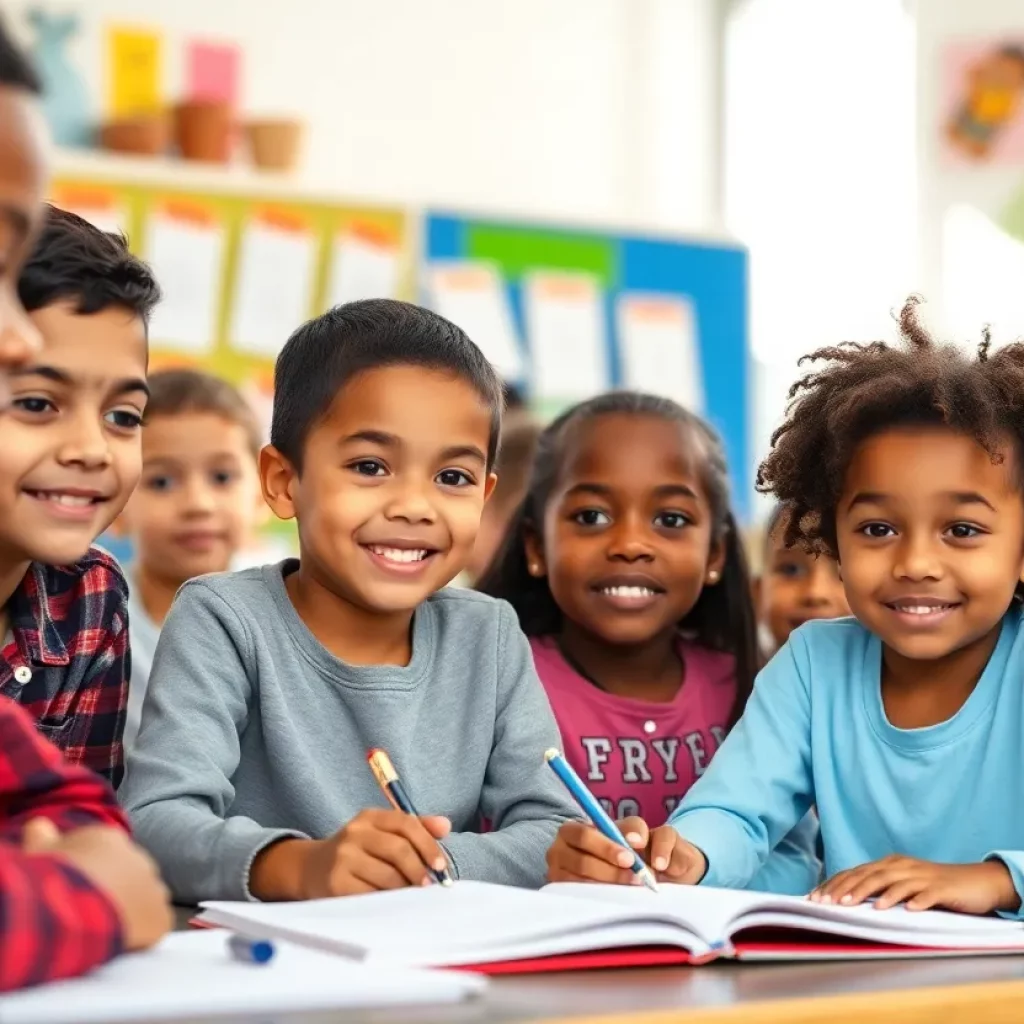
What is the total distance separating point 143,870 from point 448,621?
2.57ft

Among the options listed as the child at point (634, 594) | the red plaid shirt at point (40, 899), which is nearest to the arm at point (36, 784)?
the red plaid shirt at point (40, 899)

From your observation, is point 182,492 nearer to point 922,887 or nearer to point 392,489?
point 392,489

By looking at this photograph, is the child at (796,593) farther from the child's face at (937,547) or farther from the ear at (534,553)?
the child's face at (937,547)

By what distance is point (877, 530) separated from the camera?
1561 millimetres

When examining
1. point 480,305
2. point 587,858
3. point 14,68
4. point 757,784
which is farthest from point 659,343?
point 14,68

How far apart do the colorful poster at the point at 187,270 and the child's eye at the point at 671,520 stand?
278 cm

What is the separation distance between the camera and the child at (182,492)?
273 centimetres

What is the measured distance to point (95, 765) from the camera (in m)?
1.53

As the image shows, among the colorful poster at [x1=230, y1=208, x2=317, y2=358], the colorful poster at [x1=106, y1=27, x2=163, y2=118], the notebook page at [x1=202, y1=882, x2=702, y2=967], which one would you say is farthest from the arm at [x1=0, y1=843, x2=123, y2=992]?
the colorful poster at [x1=106, y1=27, x2=163, y2=118]

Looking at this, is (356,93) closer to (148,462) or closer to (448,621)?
(148,462)

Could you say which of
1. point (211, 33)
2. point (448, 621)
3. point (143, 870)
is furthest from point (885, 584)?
point (211, 33)

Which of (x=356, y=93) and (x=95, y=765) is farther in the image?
(x=356, y=93)

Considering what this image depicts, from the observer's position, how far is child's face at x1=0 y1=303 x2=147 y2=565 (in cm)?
135

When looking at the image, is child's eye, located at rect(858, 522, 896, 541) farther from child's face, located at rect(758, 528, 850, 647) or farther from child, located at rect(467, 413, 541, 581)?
child, located at rect(467, 413, 541, 581)
